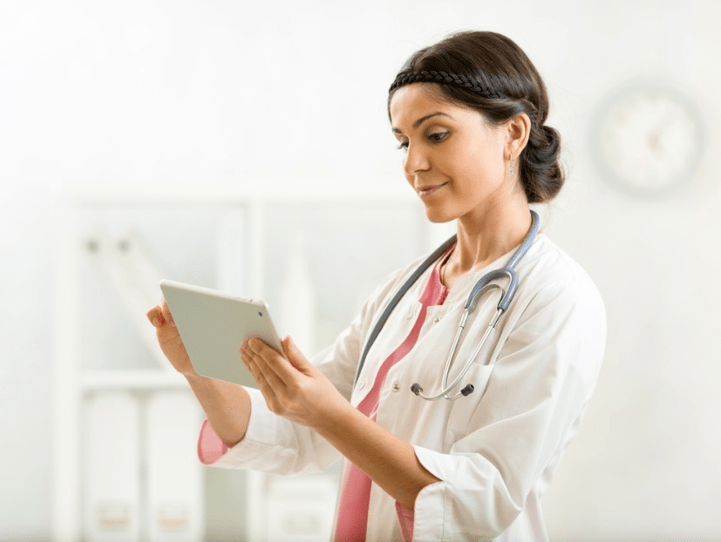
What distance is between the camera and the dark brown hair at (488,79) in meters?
1.10

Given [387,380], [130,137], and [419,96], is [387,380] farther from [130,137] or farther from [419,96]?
[130,137]

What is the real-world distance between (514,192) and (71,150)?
6.08 ft

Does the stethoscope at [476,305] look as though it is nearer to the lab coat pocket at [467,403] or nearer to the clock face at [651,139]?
the lab coat pocket at [467,403]

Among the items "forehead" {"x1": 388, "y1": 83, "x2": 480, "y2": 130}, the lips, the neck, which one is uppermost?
"forehead" {"x1": 388, "y1": 83, "x2": 480, "y2": 130}

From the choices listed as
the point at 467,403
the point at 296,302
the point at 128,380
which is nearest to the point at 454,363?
the point at 467,403

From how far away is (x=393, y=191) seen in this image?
2.10 metres

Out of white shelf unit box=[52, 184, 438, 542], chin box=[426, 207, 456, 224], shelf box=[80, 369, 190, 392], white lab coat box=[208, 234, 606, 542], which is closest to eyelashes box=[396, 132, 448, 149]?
chin box=[426, 207, 456, 224]

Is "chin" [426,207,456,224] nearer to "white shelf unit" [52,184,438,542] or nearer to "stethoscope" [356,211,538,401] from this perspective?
"stethoscope" [356,211,538,401]

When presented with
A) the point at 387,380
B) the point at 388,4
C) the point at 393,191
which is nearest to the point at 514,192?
the point at 387,380

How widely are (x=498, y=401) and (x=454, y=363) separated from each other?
0.09m

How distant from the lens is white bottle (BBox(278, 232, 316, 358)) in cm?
212

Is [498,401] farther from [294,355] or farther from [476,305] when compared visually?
[294,355]

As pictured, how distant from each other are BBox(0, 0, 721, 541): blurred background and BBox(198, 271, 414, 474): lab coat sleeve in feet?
3.38

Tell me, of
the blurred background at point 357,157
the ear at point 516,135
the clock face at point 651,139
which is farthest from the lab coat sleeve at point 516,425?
the clock face at point 651,139
